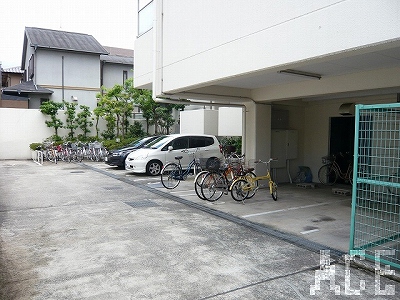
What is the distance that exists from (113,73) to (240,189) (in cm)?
1881

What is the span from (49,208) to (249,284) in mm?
4625

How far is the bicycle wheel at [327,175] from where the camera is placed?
9.88m

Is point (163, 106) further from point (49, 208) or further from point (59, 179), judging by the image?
point (49, 208)

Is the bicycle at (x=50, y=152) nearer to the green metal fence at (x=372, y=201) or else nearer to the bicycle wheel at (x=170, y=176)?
the bicycle wheel at (x=170, y=176)

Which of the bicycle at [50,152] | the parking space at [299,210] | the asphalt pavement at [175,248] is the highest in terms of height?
the bicycle at [50,152]

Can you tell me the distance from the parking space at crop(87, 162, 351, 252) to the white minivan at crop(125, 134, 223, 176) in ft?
4.61

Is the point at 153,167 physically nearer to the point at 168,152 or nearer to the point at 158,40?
the point at 168,152

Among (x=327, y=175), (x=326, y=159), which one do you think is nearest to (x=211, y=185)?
(x=326, y=159)

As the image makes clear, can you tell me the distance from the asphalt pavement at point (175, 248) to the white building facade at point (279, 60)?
7.96 ft

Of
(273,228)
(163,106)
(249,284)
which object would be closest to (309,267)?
(249,284)

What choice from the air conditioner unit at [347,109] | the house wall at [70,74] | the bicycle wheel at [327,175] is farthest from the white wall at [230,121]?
the house wall at [70,74]

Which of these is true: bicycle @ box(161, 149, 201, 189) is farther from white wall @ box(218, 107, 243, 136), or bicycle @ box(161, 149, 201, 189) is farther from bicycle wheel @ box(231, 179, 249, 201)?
white wall @ box(218, 107, 243, 136)

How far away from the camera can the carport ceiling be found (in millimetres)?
4399

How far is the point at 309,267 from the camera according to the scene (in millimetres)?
3826
